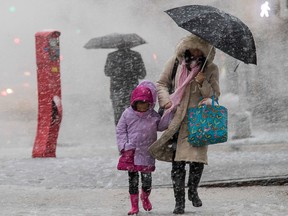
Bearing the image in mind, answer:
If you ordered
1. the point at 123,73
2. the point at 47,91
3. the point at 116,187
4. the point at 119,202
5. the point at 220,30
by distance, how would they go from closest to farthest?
the point at 220,30, the point at 119,202, the point at 116,187, the point at 123,73, the point at 47,91

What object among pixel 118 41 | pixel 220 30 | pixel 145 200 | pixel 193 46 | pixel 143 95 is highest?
pixel 220 30

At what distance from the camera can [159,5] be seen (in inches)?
1221

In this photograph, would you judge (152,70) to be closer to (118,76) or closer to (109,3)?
(109,3)

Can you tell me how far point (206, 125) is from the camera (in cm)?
603

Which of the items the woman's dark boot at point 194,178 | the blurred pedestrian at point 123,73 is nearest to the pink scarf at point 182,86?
the woman's dark boot at point 194,178

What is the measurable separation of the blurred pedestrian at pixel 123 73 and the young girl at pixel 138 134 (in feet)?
16.3

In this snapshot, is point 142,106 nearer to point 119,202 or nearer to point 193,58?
point 193,58

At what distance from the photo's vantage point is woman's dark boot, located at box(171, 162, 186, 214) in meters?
6.20

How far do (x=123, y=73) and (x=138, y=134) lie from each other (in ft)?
16.9

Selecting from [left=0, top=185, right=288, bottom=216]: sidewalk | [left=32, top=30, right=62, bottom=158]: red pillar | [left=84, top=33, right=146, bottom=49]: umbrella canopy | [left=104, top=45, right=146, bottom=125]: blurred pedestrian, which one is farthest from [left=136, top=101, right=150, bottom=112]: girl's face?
[left=32, top=30, right=62, bottom=158]: red pillar

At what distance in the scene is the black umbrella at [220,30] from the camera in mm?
5859

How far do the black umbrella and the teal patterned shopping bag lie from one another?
1.78ft

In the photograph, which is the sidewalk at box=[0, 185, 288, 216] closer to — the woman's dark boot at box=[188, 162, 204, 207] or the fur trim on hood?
the woman's dark boot at box=[188, 162, 204, 207]

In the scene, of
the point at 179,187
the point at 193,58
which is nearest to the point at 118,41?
the point at 193,58
